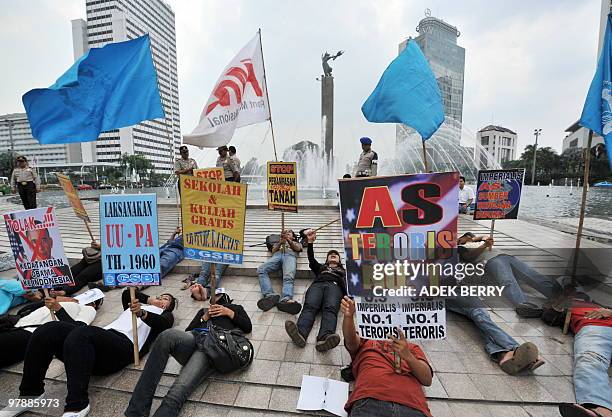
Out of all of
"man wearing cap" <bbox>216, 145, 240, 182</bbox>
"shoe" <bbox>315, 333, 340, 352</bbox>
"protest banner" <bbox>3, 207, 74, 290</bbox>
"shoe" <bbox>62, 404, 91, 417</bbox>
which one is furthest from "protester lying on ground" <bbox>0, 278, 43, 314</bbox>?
"man wearing cap" <bbox>216, 145, 240, 182</bbox>

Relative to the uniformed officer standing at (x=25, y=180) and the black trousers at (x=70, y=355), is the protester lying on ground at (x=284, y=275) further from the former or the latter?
the uniformed officer standing at (x=25, y=180)

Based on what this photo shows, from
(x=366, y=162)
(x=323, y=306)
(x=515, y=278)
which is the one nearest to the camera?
(x=323, y=306)

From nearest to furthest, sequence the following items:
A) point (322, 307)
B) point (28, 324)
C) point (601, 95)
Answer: point (28, 324) → point (601, 95) → point (322, 307)

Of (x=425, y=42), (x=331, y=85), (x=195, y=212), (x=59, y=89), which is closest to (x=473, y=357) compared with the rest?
(x=195, y=212)

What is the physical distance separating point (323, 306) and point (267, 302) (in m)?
0.98

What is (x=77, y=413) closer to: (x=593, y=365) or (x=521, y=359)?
(x=521, y=359)

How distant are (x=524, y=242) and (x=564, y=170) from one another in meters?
70.5

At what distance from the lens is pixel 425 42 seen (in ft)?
268

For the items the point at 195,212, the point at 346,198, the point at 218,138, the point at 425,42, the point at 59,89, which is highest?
the point at 425,42

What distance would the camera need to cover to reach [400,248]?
258cm

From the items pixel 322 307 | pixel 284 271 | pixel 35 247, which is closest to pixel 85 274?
pixel 35 247

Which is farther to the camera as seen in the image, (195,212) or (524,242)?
(524,242)

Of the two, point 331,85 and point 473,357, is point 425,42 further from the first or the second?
point 473,357

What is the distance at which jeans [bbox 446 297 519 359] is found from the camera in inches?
132
